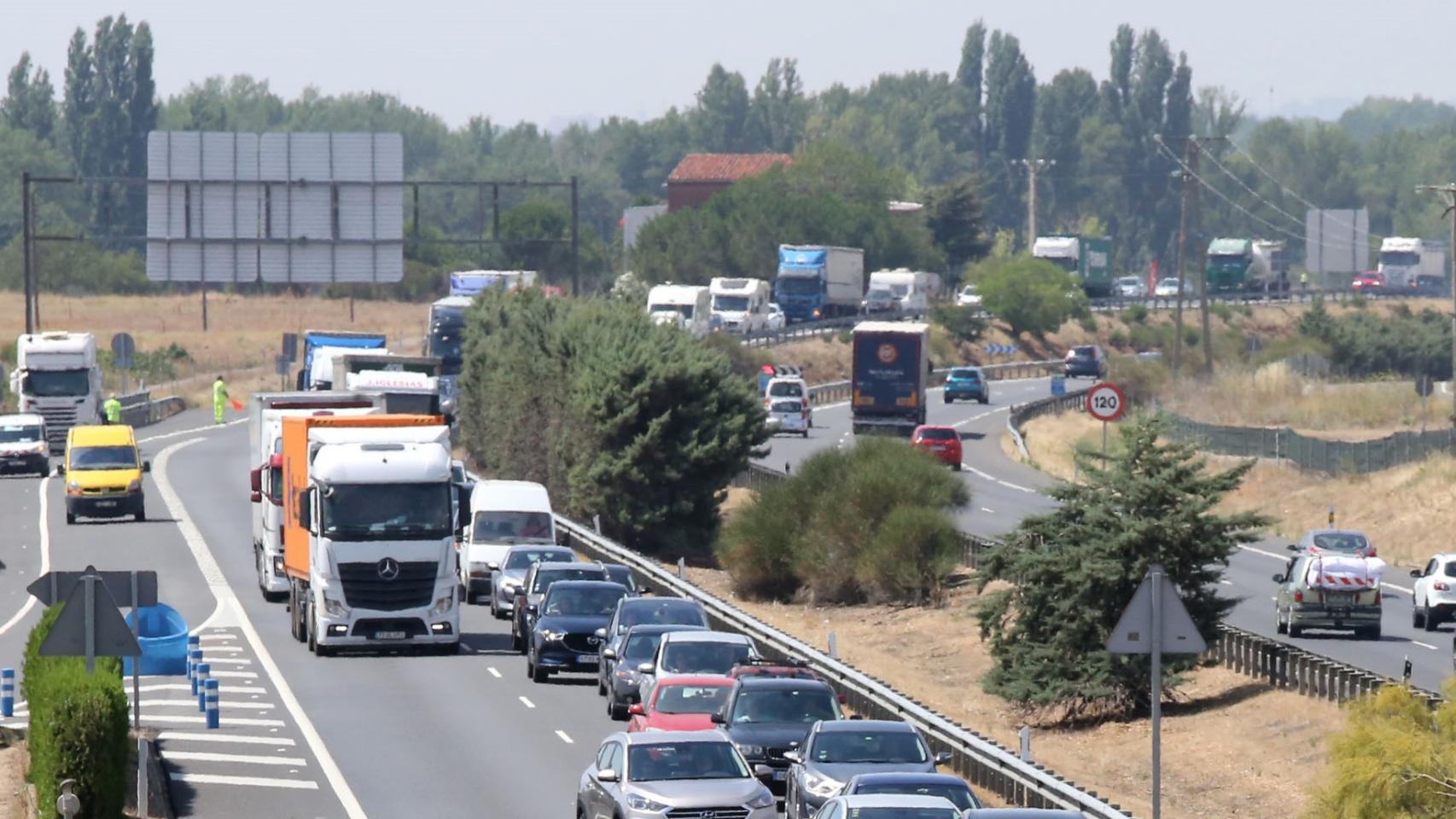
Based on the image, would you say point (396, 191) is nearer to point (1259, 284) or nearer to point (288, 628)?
point (288, 628)

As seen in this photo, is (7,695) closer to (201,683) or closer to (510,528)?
(201,683)

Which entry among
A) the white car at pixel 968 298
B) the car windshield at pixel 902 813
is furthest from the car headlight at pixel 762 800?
the white car at pixel 968 298

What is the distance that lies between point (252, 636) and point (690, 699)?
45.2 feet

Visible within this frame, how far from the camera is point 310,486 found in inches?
1350

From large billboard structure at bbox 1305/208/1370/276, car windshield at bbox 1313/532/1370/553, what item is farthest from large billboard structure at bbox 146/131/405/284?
large billboard structure at bbox 1305/208/1370/276

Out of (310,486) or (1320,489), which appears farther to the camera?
(1320,489)

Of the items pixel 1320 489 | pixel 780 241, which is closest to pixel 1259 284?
pixel 780 241

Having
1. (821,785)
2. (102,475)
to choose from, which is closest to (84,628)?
(821,785)

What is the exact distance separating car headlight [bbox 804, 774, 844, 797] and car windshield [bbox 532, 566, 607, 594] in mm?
14871

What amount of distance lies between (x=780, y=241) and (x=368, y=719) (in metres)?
115

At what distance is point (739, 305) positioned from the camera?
111 meters

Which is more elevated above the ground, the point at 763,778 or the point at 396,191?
the point at 396,191

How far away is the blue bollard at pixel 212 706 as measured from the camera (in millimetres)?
27391

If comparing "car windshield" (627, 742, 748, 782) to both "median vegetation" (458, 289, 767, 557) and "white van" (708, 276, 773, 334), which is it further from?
"white van" (708, 276, 773, 334)
